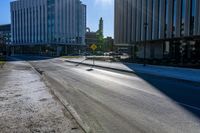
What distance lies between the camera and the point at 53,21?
346 ft

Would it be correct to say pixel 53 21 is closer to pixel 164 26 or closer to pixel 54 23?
pixel 54 23

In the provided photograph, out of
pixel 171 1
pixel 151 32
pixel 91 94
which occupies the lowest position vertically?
pixel 91 94

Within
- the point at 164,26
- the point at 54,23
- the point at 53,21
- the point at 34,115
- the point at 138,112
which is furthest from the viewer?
the point at 53,21

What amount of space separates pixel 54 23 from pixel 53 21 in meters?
1.09

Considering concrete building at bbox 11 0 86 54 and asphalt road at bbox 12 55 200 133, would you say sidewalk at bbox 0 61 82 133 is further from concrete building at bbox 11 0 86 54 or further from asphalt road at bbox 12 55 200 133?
concrete building at bbox 11 0 86 54

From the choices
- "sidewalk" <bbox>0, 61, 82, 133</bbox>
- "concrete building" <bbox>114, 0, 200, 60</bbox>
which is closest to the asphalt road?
"sidewalk" <bbox>0, 61, 82, 133</bbox>

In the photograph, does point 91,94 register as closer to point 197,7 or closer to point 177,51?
point 197,7

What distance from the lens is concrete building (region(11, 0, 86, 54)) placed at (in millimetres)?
105062

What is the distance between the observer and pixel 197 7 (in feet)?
107

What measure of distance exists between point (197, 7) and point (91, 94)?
1016 inches

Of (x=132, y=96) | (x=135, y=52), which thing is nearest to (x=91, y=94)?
(x=132, y=96)

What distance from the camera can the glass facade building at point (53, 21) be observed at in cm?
10506

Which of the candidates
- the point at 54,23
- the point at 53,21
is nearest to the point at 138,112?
the point at 54,23

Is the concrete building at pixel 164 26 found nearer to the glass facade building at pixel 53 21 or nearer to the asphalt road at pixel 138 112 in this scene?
the asphalt road at pixel 138 112
